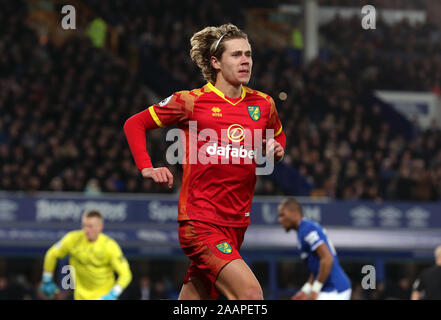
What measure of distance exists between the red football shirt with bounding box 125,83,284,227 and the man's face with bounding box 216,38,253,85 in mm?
145

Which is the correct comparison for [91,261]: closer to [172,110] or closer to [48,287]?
[48,287]

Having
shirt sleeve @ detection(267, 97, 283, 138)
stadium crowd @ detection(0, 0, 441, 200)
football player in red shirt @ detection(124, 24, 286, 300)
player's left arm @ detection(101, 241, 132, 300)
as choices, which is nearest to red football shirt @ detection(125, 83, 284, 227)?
football player in red shirt @ detection(124, 24, 286, 300)

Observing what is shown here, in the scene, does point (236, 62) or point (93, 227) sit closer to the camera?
point (236, 62)

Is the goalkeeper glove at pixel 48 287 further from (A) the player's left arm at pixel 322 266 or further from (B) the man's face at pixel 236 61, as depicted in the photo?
(B) the man's face at pixel 236 61

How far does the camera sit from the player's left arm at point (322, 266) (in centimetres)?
794

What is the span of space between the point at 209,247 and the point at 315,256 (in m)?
3.52

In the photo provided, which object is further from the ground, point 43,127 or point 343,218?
point 43,127

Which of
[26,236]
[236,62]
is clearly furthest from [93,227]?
[26,236]

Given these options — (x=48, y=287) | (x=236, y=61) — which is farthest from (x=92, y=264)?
(x=236, y=61)

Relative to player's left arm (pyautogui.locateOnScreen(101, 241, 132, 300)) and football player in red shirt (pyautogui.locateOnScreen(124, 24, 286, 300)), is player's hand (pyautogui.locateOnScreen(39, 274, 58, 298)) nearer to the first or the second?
player's left arm (pyautogui.locateOnScreen(101, 241, 132, 300))

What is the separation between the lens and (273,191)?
17.2 meters

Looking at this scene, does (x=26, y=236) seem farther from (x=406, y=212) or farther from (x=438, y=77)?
(x=438, y=77)

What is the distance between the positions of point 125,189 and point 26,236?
2.16m

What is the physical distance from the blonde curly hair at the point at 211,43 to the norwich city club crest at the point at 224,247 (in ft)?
3.73
